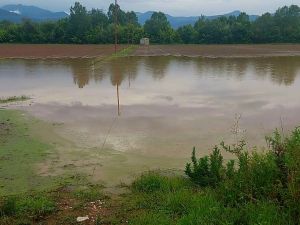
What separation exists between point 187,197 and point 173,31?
6262cm

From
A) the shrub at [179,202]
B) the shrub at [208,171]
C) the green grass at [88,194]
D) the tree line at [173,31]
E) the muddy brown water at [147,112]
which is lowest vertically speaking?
the muddy brown water at [147,112]

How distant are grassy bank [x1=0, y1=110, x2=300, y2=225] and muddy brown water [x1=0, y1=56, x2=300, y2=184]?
89 centimetres

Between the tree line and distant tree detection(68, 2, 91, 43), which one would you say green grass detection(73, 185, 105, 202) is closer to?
the tree line

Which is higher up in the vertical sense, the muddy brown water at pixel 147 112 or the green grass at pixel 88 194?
the green grass at pixel 88 194

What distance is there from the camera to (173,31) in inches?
2623

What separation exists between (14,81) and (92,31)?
4613 cm

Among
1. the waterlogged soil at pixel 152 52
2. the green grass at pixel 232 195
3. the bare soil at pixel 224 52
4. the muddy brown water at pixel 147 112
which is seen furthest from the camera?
the bare soil at pixel 224 52

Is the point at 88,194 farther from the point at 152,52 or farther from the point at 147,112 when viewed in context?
the point at 152,52

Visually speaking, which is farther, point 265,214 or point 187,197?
point 187,197

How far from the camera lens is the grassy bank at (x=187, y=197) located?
198 inches

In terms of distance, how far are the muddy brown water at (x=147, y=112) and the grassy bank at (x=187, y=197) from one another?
89cm

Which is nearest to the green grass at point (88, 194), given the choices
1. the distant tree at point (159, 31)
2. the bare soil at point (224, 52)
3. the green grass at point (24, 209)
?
the green grass at point (24, 209)

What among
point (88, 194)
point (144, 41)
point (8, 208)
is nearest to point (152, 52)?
point (144, 41)

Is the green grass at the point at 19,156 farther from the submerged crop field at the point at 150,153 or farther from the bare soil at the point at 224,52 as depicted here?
the bare soil at the point at 224,52
